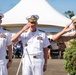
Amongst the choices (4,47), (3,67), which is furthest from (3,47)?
(3,67)

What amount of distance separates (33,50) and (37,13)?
33.2 meters

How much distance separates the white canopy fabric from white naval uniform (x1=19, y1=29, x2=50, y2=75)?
32.8 meters

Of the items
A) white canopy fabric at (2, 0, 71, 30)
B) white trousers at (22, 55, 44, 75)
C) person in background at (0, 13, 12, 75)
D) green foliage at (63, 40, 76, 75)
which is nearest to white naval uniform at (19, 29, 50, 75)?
white trousers at (22, 55, 44, 75)

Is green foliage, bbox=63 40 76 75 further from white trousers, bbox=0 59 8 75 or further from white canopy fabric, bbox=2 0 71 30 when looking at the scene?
white canopy fabric, bbox=2 0 71 30

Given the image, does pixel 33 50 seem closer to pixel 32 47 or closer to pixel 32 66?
pixel 32 47

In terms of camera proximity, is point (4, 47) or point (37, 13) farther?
point (37, 13)

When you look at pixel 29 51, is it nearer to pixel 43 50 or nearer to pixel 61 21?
pixel 43 50

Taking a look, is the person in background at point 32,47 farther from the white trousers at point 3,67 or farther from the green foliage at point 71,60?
the green foliage at point 71,60

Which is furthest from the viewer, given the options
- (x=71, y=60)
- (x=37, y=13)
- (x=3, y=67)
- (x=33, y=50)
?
(x=37, y=13)

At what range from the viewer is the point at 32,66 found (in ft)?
21.9

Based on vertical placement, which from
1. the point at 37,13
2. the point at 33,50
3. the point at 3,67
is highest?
the point at 37,13

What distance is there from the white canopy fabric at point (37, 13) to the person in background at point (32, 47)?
108ft

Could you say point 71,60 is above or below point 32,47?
below

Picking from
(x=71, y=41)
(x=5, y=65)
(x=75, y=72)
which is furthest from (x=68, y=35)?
(x=5, y=65)
